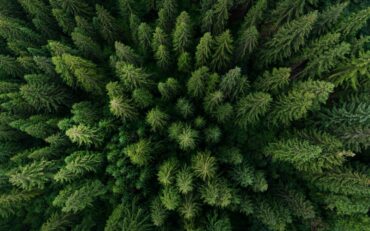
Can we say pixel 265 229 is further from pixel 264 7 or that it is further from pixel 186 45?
pixel 264 7

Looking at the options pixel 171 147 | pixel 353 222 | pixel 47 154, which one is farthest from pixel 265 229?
pixel 47 154

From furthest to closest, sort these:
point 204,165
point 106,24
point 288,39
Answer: point 106,24 → point 288,39 → point 204,165

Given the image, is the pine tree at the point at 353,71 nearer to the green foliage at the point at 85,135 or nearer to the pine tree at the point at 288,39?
the pine tree at the point at 288,39

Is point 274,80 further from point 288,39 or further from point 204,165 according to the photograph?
point 204,165

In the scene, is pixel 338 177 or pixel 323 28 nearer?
pixel 338 177

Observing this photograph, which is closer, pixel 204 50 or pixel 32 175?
pixel 32 175

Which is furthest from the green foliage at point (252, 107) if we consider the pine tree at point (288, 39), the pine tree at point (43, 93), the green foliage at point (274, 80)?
the pine tree at point (43, 93)

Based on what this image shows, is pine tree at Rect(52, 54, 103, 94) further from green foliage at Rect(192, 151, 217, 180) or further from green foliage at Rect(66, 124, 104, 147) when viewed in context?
green foliage at Rect(192, 151, 217, 180)

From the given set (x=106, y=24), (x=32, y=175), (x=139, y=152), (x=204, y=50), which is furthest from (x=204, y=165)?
(x=106, y=24)

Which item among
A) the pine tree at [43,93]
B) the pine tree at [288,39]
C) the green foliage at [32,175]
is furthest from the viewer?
the pine tree at [43,93]
